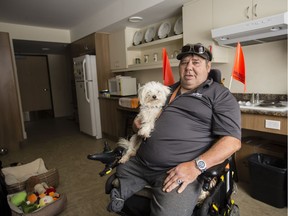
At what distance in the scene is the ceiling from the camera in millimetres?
2916

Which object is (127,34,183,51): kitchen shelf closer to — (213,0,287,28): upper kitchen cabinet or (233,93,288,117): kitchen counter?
(213,0,287,28): upper kitchen cabinet

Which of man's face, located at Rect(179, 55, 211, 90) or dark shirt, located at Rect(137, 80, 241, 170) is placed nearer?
dark shirt, located at Rect(137, 80, 241, 170)

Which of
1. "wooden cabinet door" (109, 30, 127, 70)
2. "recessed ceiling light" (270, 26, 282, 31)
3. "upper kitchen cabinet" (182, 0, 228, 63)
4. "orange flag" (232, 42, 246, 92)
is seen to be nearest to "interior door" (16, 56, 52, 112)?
"wooden cabinet door" (109, 30, 127, 70)

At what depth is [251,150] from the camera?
6.93ft

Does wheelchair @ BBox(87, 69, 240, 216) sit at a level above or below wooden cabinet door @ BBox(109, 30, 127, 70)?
below

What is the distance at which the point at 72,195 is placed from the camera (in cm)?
216

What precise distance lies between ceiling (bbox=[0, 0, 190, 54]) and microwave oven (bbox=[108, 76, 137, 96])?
943mm

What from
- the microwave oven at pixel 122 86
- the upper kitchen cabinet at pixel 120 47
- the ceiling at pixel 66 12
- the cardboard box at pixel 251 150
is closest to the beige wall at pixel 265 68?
the cardboard box at pixel 251 150

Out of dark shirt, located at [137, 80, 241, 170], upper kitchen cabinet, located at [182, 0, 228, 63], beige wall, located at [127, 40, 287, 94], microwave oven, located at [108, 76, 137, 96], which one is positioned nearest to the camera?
dark shirt, located at [137, 80, 241, 170]

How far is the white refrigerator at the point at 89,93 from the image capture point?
3.98m

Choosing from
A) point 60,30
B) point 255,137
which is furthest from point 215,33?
point 60,30

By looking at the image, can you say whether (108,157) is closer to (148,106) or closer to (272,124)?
(148,106)

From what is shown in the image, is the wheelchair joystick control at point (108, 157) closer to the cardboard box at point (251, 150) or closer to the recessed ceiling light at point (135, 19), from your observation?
the cardboard box at point (251, 150)

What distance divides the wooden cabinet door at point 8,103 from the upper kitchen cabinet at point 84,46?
137cm
